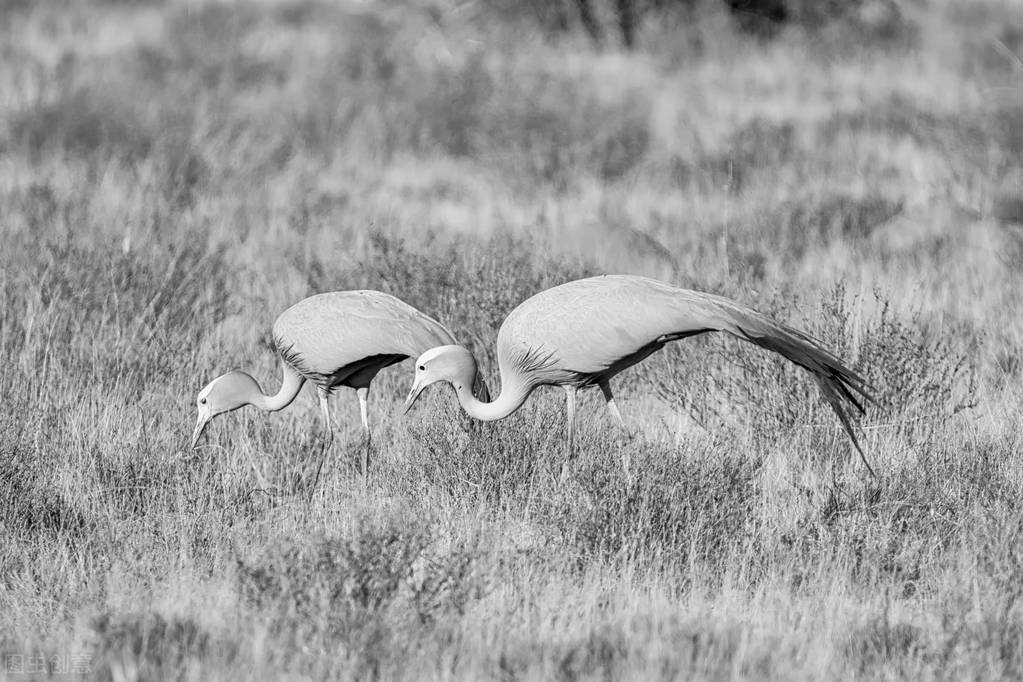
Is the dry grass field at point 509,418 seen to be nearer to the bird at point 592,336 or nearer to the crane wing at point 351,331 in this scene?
the bird at point 592,336

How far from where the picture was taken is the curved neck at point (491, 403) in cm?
543

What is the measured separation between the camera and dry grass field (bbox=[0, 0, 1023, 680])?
4.08 metres

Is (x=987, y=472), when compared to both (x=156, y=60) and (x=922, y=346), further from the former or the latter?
(x=156, y=60)

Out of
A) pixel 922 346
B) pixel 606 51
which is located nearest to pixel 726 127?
pixel 606 51

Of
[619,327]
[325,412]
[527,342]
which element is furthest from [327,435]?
[619,327]

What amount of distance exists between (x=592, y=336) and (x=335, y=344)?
1.06 m

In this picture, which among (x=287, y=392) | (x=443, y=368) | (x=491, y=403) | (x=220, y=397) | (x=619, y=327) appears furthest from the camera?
(x=287, y=392)

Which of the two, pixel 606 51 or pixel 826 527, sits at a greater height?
pixel 606 51

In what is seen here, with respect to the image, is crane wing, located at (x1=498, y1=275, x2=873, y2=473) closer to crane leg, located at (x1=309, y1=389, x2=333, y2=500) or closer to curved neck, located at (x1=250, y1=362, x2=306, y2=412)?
crane leg, located at (x1=309, y1=389, x2=333, y2=500)

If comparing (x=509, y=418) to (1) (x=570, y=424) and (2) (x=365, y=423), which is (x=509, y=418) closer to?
(1) (x=570, y=424)

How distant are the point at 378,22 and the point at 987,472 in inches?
564

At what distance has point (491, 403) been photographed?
549 centimetres

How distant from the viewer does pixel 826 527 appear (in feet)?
16.1

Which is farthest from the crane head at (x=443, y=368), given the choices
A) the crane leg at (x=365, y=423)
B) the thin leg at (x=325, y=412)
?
the thin leg at (x=325, y=412)
